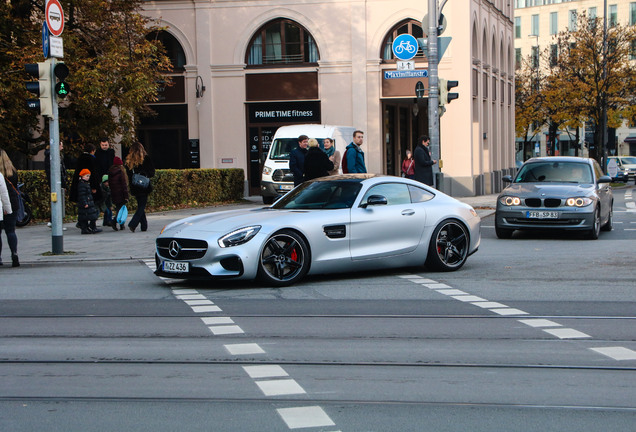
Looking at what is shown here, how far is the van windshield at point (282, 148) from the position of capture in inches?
1129

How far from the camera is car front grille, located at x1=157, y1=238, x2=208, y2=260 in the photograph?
1073 cm

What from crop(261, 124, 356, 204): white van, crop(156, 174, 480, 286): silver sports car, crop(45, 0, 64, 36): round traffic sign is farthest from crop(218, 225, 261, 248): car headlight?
crop(261, 124, 356, 204): white van

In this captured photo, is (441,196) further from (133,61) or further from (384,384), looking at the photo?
(133,61)

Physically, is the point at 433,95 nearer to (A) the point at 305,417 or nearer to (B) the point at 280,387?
(B) the point at 280,387

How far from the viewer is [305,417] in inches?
211

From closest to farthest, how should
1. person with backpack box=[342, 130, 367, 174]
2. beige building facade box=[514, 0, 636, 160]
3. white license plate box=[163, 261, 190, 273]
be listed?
white license plate box=[163, 261, 190, 273] < person with backpack box=[342, 130, 367, 174] < beige building facade box=[514, 0, 636, 160]

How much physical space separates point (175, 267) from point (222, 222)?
2.48 feet

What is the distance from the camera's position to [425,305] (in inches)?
380

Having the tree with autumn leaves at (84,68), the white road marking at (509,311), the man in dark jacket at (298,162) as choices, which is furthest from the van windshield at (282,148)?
the white road marking at (509,311)

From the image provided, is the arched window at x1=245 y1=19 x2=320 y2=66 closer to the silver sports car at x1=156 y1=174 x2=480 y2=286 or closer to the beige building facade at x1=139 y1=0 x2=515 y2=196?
the beige building facade at x1=139 y1=0 x2=515 y2=196

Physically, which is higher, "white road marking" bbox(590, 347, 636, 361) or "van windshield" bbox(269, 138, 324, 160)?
"van windshield" bbox(269, 138, 324, 160)

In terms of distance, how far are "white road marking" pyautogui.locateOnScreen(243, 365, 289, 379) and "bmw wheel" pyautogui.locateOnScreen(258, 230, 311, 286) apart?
4.05 metres

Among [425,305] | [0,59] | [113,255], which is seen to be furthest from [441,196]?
[0,59]

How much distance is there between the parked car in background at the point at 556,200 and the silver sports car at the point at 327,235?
426 cm
